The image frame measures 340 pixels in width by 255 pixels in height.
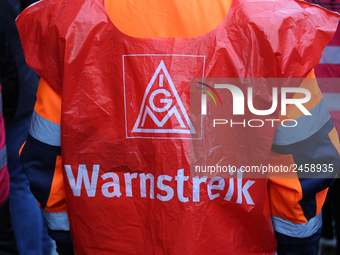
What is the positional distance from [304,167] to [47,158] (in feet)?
2.67

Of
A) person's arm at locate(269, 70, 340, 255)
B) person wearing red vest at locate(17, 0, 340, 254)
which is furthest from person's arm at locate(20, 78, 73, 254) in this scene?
person's arm at locate(269, 70, 340, 255)

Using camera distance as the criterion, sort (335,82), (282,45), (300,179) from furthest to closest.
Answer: (335,82) < (300,179) < (282,45)

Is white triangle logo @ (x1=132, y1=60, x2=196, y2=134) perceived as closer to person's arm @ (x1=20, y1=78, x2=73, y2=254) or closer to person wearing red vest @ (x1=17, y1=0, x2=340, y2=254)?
person wearing red vest @ (x1=17, y1=0, x2=340, y2=254)

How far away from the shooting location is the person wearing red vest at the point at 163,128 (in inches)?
32.9

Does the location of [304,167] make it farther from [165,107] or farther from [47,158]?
[47,158]

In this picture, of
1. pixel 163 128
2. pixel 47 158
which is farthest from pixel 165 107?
pixel 47 158

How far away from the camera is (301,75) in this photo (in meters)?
0.84

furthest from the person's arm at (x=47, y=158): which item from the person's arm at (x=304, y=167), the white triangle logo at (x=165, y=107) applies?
the person's arm at (x=304, y=167)

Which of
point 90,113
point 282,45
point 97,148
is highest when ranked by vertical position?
point 282,45

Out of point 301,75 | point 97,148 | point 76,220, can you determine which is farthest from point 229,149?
point 76,220

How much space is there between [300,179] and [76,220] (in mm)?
723

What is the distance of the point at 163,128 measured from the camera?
88cm

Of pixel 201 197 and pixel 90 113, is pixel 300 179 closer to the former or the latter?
pixel 201 197

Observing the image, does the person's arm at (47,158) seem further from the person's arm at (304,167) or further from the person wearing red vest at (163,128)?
the person's arm at (304,167)
